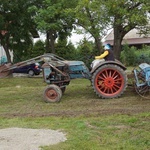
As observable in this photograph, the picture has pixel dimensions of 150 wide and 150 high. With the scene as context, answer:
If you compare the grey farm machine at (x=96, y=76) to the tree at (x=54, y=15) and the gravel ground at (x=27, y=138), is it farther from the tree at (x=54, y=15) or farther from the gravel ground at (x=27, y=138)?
the tree at (x=54, y=15)

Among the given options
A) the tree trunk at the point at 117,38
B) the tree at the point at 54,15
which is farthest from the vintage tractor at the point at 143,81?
the tree at the point at 54,15

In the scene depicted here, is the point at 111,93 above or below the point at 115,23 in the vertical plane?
below

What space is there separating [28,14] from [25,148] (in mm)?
19696

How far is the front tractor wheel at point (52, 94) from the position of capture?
1121 centimetres

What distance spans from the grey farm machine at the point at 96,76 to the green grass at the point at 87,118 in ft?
1.06

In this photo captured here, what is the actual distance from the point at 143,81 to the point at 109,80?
42.9 inches

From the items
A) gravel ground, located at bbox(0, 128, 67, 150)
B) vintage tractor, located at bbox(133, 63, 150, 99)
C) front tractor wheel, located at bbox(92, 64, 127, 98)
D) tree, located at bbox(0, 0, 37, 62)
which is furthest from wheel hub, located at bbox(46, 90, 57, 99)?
tree, located at bbox(0, 0, 37, 62)

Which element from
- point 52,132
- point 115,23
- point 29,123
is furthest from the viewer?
point 115,23

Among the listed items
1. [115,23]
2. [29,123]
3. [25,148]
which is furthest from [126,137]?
[115,23]

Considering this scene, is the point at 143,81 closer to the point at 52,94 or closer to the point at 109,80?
the point at 109,80

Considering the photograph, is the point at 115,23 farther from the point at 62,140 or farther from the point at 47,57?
the point at 62,140

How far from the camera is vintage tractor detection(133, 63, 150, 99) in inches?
439

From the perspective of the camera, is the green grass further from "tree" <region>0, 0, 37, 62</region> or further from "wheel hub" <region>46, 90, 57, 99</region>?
"tree" <region>0, 0, 37, 62</region>

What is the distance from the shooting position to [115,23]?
1540 cm
